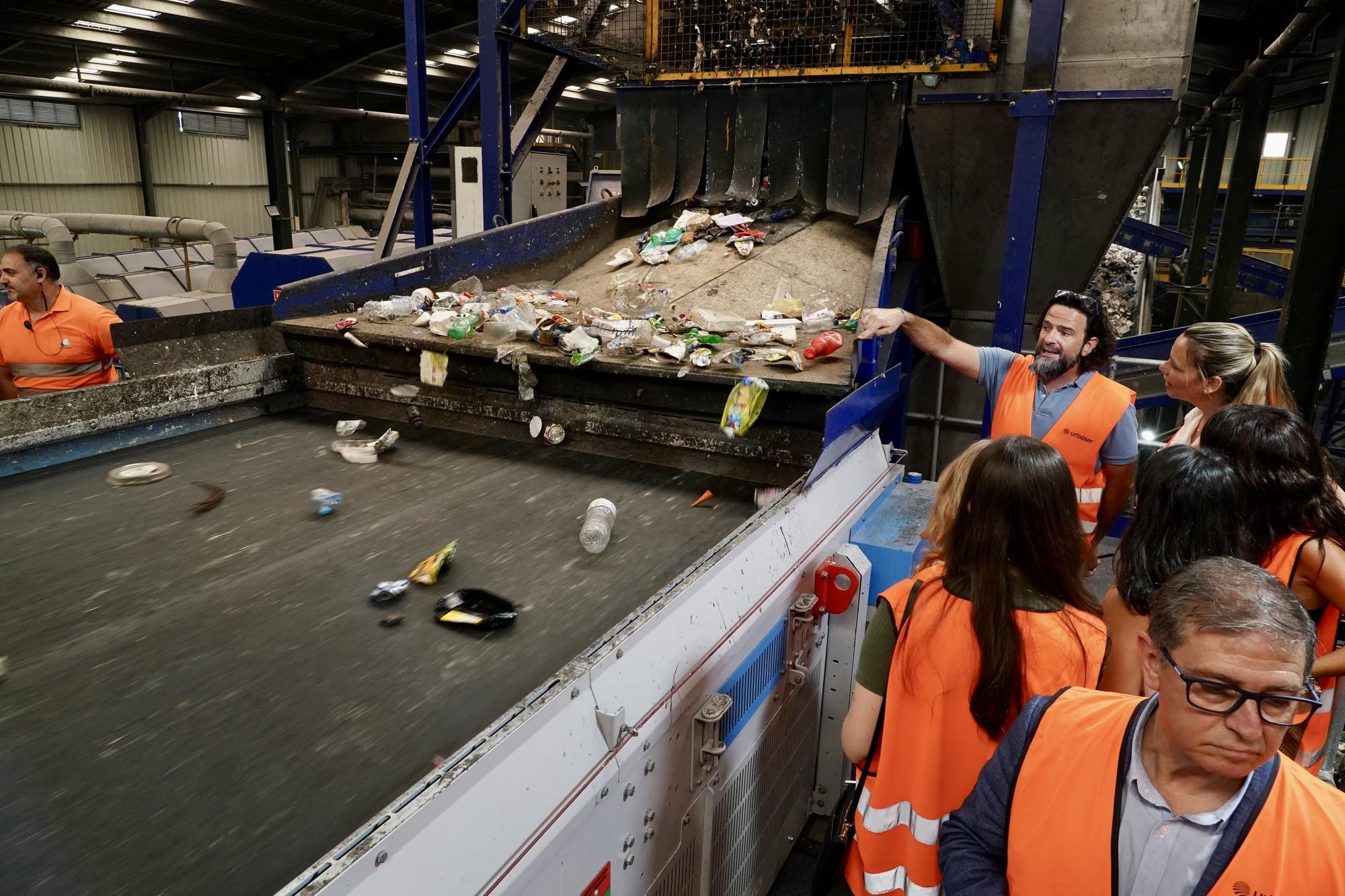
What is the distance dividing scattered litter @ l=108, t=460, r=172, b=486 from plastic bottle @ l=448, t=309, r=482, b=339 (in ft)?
3.12

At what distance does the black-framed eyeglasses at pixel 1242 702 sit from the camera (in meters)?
0.86

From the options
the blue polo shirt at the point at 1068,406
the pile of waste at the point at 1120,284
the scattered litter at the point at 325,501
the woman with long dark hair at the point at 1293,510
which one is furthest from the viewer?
the pile of waste at the point at 1120,284

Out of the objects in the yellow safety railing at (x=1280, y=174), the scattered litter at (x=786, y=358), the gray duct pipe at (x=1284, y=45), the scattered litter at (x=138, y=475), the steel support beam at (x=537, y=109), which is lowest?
the scattered litter at (x=138, y=475)

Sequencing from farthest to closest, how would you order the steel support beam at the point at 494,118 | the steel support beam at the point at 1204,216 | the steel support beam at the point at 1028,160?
the steel support beam at the point at 1204,216, the steel support beam at the point at 494,118, the steel support beam at the point at 1028,160

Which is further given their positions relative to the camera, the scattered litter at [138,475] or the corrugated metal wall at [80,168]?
the corrugated metal wall at [80,168]

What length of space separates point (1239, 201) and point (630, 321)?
896 centimetres

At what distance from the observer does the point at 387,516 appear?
2189 millimetres

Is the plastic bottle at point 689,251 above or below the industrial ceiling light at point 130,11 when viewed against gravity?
below

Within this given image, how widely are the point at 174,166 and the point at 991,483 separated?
56.9ft

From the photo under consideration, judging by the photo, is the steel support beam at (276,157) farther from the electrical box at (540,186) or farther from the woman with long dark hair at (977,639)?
the woman with long dark hair at (977,639)

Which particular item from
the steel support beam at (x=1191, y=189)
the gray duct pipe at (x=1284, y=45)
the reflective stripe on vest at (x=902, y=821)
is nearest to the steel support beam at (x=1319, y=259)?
the gray duct pipe at (x=1284, y=45)

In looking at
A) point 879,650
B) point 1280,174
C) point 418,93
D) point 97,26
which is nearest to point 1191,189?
point 1280,174

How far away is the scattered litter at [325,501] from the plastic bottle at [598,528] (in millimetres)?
670

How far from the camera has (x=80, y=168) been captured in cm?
1349
